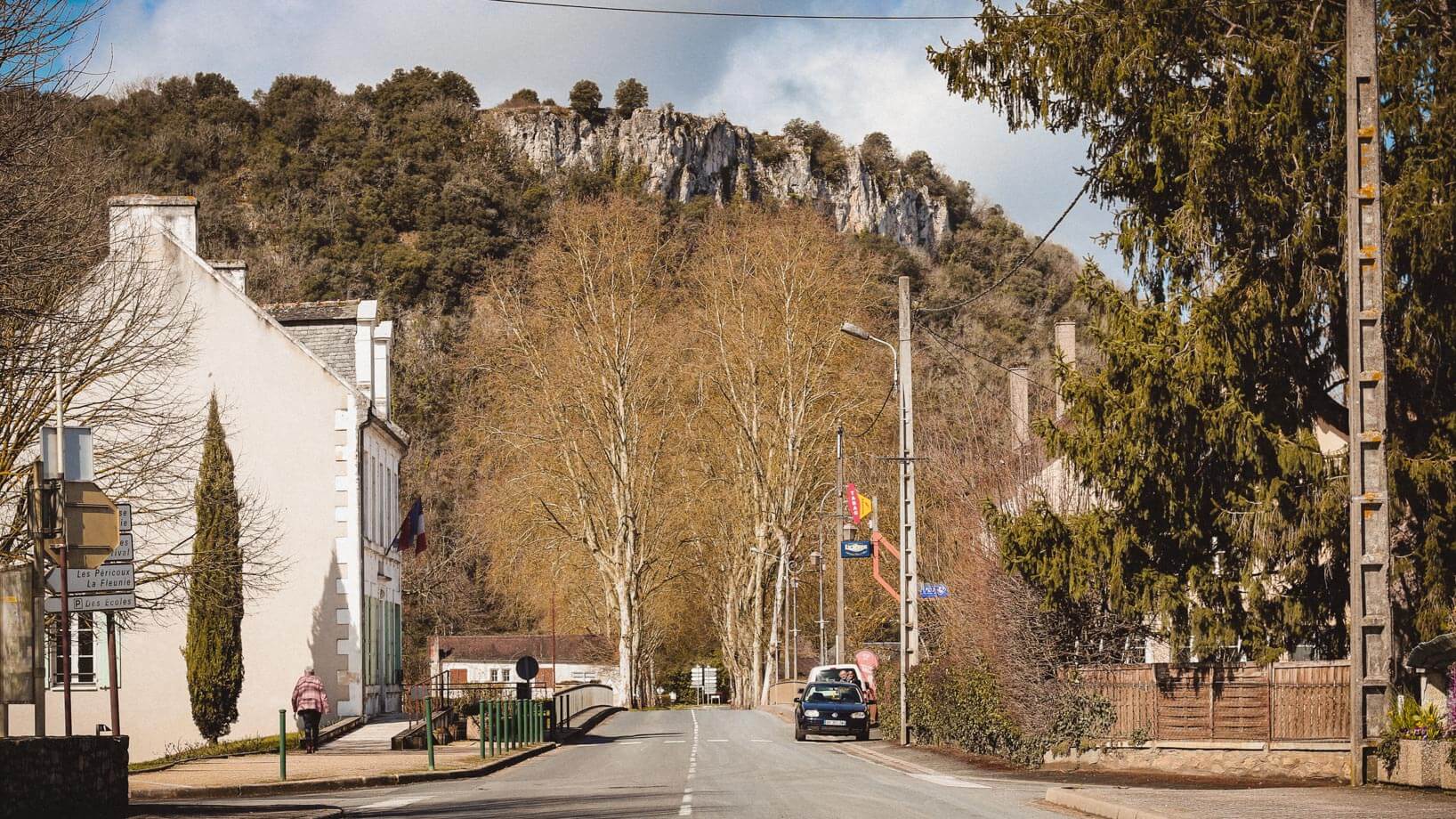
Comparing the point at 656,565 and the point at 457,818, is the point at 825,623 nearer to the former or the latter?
the point at 656,565

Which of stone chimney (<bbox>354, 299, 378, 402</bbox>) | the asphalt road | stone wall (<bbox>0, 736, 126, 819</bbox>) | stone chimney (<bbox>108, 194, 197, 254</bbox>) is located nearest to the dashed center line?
the asphalt road

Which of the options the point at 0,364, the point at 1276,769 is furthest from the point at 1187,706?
the point at 0,364

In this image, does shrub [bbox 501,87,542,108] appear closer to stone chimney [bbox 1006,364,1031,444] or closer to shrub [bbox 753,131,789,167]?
shrub [bbox 753,131,789,167]

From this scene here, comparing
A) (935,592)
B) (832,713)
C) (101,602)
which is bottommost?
(832,713)

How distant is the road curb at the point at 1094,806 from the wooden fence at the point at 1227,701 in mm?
5050

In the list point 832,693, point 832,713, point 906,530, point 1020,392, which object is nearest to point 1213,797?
point 906,530

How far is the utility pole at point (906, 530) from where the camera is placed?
31.5 meters

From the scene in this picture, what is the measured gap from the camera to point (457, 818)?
16.3 meters

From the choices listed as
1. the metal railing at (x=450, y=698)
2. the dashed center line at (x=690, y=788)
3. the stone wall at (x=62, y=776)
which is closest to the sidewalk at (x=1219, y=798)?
the dashed center line at (x=690, y=788)

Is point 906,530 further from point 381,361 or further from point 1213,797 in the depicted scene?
point 1213,797

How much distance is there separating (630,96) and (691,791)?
14482cm

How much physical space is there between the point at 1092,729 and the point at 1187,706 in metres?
1.81

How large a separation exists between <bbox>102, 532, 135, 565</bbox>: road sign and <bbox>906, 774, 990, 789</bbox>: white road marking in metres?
10.4

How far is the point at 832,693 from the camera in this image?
37.0 meters
